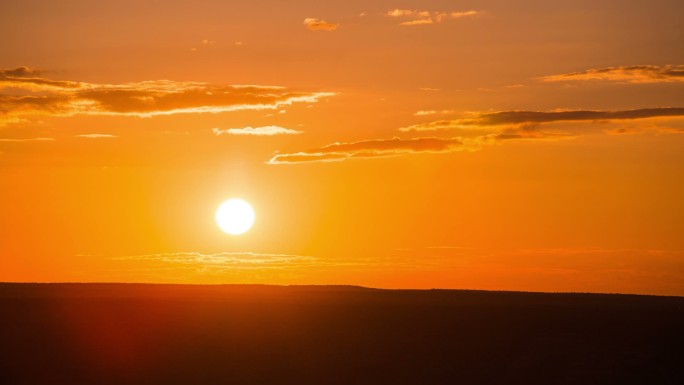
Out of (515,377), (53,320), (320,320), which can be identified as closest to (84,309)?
(53,320)

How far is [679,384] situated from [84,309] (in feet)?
106

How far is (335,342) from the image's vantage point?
61188 mm

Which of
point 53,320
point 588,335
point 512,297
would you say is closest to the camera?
point 588,335

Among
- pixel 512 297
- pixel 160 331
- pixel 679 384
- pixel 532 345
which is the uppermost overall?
pixel 512 297

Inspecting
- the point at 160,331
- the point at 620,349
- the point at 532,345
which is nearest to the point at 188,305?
the point at 160,331

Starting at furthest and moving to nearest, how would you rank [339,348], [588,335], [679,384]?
[339,348] < [588,335] < [679,384]

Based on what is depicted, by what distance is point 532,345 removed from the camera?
57.1 m

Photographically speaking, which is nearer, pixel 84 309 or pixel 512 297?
pixel 84 309

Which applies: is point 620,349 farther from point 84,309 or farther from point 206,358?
point 84,309

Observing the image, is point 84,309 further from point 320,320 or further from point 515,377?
point 515,377

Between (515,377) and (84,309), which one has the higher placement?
(84,309)

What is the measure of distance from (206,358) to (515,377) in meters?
15.8

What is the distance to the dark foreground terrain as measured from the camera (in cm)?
5534

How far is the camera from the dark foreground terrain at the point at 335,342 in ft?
182
